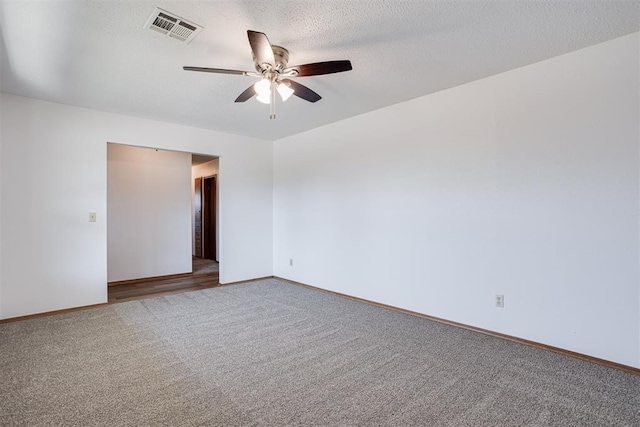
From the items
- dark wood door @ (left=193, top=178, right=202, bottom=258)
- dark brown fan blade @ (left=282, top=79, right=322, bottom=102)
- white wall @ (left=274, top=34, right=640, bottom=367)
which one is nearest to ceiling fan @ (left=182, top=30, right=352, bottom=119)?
dark brown fan blade @ (left=282, top=79, right=322, bottom=102)

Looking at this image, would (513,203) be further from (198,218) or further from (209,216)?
(198,218)

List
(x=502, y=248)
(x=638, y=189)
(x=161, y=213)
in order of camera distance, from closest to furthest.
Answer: (x=638, y=189), (x=502, y=248), (x=161, y=213)

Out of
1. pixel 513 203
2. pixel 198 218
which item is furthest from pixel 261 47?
pixel 198 218

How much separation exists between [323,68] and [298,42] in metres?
0.39

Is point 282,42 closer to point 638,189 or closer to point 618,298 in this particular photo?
point 638,189

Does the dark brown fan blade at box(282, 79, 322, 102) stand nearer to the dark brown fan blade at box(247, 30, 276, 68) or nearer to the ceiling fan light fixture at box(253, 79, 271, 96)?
the ceiling fan light fixture at box(253, 79, 271, 96)

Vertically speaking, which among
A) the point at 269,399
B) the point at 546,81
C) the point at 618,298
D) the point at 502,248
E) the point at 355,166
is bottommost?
the point at 269,399

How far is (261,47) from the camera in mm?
1885

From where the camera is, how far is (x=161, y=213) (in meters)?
5.58

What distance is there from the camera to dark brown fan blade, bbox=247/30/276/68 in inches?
68.8

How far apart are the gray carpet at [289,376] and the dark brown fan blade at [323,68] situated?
215 cm

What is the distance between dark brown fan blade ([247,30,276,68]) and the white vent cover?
50 centimetres

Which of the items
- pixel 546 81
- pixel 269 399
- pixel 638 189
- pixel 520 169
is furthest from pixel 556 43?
pixel 269 399

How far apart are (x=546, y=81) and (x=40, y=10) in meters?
3.74
